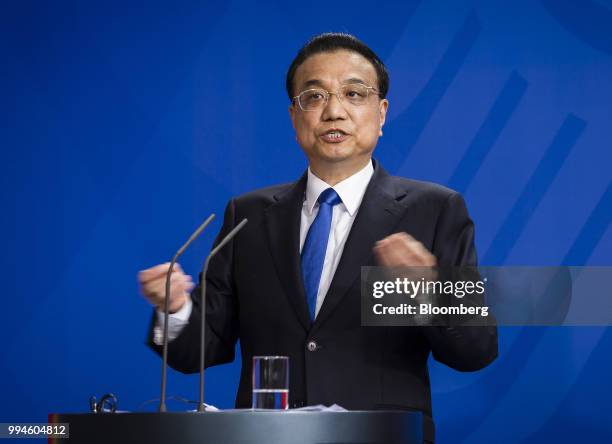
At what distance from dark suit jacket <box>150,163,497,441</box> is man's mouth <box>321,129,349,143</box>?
144mm

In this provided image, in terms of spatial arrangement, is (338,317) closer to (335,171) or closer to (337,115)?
Answer: (335,171)

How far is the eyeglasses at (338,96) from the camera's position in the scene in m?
2.60

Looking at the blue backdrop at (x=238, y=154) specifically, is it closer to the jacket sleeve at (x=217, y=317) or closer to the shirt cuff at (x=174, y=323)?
the jacket sleeve at (x=217, y=317)

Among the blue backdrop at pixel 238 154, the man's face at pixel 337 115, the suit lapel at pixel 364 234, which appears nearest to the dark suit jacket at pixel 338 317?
the suit lapel at pixel 364 234

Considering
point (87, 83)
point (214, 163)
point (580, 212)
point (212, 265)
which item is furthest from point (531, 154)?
point (87, 83)

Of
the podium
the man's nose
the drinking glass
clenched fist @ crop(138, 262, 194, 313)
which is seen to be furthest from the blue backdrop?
the podium

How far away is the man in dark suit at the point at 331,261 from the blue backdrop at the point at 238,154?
898 mm

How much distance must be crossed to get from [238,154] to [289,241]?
1.16 metres

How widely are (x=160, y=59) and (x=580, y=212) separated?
1.65m

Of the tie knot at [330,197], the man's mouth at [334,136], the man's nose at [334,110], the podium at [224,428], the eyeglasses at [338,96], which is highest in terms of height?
the eyeglasses at [338,96]

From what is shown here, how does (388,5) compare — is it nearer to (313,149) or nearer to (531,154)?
(531,154)

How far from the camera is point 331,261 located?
98.3 inches

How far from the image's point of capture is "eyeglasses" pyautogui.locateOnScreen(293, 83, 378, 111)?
260 cm

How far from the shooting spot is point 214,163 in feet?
11.9
